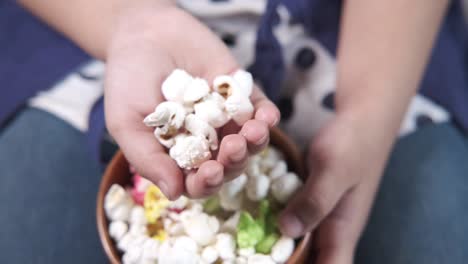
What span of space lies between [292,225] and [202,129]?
13 cm

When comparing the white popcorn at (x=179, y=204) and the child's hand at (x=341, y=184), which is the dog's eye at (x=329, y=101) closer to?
the child's hand at (x=341, y=184)

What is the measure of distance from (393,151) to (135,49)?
0.38 meters

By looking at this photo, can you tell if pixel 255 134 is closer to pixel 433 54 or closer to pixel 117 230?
pixel 117 230

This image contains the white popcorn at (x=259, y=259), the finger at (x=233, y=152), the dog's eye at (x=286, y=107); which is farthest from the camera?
the dog's eye at (x=286, y=107)

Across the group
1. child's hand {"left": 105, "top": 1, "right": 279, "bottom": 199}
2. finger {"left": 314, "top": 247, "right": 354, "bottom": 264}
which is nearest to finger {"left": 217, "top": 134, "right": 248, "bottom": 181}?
child's hand {"left": 105, "top": 1, "right": 279, "bottom": 199}

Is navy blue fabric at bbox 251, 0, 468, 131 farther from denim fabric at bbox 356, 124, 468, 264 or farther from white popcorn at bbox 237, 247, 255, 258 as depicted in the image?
white popcorn at bbox 237, 247, 255, 258

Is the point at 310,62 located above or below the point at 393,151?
above

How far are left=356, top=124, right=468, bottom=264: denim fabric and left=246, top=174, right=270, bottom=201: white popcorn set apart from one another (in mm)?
190

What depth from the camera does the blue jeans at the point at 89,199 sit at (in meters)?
0.58

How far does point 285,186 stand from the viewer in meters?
0.50

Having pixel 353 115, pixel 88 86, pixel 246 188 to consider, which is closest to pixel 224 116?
pixel 246 188

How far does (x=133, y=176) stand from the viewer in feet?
1.83

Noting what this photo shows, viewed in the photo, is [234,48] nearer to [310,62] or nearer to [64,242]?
[310,62]

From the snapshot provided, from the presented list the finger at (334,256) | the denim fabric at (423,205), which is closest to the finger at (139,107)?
the finger at (334,256)
